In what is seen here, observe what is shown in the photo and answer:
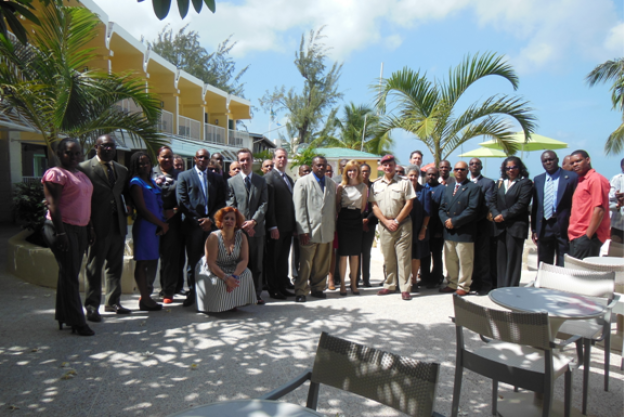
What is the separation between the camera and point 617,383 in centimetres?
387

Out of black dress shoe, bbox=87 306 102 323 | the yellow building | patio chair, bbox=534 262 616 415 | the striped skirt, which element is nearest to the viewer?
patio chair, bbox=534 262 616 415

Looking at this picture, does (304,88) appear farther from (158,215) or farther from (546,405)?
(546,405)

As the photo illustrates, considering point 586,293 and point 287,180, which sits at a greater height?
point 287,180

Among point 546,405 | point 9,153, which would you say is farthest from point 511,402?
point 9,153

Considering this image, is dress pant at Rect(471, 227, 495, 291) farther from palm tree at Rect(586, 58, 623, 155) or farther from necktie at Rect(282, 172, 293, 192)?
palm tree at Rect(586, 58, 623, 155)

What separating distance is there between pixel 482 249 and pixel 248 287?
3923mm

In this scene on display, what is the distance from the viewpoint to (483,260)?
7254 mm

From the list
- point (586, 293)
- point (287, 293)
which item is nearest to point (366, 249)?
point (287, 293)

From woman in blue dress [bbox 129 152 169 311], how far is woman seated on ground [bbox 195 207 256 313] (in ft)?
2.22

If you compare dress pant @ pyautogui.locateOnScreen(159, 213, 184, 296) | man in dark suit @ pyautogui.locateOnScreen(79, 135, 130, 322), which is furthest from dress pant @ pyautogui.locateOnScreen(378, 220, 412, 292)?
man in dark suit @ pyautogui.locateOnScreen(79, 135, 130, 322)

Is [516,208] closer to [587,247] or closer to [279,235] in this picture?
[587,247]

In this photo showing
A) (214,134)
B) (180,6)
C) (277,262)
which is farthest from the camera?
(214,134)

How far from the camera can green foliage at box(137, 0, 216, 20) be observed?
2.57 metres

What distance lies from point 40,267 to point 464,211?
6.51 m
